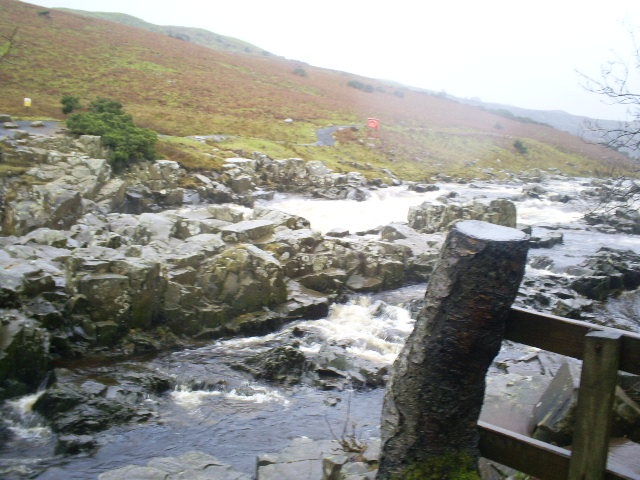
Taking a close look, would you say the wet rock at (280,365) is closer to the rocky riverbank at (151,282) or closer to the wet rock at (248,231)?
the rocky riverbank at (151,282)

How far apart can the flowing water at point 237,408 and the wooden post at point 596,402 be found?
7.36 feet

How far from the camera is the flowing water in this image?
8.16 metres

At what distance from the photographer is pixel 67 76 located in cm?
4853

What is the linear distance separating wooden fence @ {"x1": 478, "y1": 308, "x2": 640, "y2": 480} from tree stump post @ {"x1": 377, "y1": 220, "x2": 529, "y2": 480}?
0.31 m

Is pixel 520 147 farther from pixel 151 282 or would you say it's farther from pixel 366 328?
pixel 151 282

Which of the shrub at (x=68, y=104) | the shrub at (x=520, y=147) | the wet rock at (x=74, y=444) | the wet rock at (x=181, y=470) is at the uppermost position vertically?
the shrub at (x=520, y=147)

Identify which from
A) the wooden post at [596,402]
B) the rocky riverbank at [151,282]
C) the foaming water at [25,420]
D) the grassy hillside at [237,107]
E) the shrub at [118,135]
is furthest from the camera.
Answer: the grassy hillside at [237,107]

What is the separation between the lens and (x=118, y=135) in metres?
30.0

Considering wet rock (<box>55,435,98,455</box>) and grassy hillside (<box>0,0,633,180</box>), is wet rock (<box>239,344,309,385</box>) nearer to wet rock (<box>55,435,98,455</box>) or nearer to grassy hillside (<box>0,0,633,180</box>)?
wet rock (<box>55,435,98,455</box>)

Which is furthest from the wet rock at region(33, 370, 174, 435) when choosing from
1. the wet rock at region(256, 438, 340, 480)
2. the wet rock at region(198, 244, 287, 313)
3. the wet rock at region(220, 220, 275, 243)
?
the wet rock at region(220, 220, 275, 243)

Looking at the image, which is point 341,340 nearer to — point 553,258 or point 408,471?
point 408,471

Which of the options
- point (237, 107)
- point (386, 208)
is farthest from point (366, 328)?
point (237, 107)

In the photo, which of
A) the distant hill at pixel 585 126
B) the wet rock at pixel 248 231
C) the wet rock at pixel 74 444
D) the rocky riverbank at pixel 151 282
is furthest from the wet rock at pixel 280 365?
the distant hill at pixel 585 126

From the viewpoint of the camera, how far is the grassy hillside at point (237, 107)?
4278 cm
